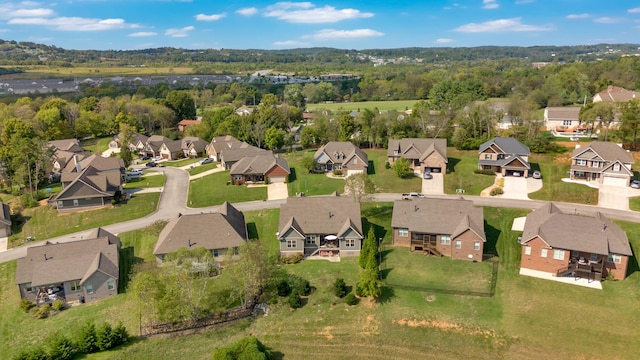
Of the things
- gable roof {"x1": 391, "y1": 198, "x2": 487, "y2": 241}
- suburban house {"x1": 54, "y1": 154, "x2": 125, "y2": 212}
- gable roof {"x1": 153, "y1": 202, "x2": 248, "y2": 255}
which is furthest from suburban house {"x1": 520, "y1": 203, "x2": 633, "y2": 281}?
suburban house {"x1": 54, "y1": 154, "x2": 125, "y2": 212}

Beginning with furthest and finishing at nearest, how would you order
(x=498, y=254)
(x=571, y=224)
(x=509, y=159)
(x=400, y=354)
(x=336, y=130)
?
(x=336, y=130) → (x=509, y=159) → (x=498, y=254) → (x=571, y=224) → (x=400, y=354)

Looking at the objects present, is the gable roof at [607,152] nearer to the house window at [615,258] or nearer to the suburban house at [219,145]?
the house window at [615,258]

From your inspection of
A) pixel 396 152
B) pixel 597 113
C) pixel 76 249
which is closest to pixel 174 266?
pixel 76 249

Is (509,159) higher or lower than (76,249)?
higher

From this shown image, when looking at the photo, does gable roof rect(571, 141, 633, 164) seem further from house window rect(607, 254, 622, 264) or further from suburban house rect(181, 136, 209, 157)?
suburban house rect(181, 136, 209, 157)

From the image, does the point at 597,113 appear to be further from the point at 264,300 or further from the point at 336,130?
the point at 264,300

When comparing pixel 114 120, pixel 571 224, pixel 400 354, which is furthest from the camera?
pixel 114 120

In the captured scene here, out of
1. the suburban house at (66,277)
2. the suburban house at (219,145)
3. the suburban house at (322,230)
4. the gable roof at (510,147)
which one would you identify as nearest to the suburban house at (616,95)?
the gable roof at (510,147)
